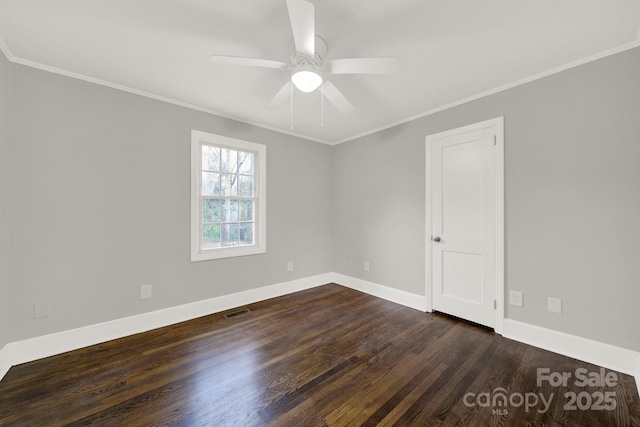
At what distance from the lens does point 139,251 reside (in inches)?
99.3

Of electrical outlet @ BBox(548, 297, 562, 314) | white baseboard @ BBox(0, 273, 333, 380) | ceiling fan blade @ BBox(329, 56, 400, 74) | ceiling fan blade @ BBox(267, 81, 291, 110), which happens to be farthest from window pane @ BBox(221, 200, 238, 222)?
electrical outlet @ BBox(548, 297, 562, 314)

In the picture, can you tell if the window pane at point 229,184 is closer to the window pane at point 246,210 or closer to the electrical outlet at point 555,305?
the window pane at point 246,210

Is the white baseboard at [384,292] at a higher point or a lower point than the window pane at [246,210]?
lower

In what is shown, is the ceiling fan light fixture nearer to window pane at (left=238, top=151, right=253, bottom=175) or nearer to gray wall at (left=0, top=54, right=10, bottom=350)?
window pane at (left=238, top=151, right=253, bottom=175)

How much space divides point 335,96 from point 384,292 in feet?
8.73

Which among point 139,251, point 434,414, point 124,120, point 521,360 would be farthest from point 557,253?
point 124,120

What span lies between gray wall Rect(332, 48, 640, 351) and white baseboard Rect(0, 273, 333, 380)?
3.01 metres

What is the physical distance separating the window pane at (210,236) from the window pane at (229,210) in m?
0.15

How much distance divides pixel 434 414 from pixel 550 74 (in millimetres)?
2865

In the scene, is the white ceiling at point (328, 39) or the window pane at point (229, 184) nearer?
the white ceiling at point (328, 39)

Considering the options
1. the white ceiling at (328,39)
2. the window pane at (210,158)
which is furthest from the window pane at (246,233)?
the white ceiling at (328,39)

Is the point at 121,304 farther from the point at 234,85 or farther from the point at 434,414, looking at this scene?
the point at 434,414

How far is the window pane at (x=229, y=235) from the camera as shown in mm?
3180

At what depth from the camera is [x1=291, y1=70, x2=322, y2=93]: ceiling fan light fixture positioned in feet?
5.44
